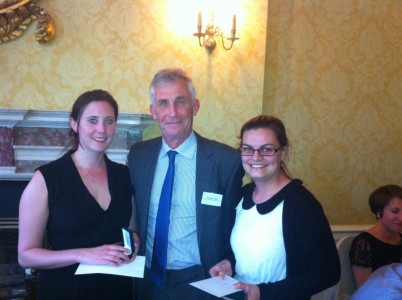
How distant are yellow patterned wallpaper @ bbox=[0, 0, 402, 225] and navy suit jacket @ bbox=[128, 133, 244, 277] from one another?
138 cm

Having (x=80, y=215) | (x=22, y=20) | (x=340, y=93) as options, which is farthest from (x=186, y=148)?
(x=340, y=93)

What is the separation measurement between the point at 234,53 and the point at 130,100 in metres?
0.90

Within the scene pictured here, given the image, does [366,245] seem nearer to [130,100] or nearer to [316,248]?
[316,248]

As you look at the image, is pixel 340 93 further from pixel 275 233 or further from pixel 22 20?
pixel 22 20

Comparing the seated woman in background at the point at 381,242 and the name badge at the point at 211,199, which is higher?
the name badge at the point at 211,199

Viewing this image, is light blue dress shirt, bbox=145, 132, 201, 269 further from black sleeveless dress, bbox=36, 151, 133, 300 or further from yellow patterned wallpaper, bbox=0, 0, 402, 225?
yellow patterned wallpaper, bbox=0, 0, 402, 225

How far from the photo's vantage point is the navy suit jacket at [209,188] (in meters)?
1.97

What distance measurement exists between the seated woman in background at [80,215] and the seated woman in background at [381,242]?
1.57 metres

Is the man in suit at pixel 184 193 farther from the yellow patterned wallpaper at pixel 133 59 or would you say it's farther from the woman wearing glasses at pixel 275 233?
the yellow patterned wallpaper at pixel 133 59

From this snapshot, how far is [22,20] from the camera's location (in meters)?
3.16

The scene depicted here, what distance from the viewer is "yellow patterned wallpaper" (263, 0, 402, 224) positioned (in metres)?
3.79

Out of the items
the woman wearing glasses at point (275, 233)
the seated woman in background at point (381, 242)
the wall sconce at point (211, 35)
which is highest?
the wall sconce at point (211, 35)

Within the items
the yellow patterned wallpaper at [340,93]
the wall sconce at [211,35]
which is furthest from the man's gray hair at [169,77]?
the yellow patterned wallpaper at [340,93]

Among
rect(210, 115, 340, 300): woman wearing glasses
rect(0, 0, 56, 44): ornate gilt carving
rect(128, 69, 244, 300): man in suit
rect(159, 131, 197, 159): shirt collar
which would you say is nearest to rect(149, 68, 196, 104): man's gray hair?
rect(128, 69, 244, 300): man in suit
